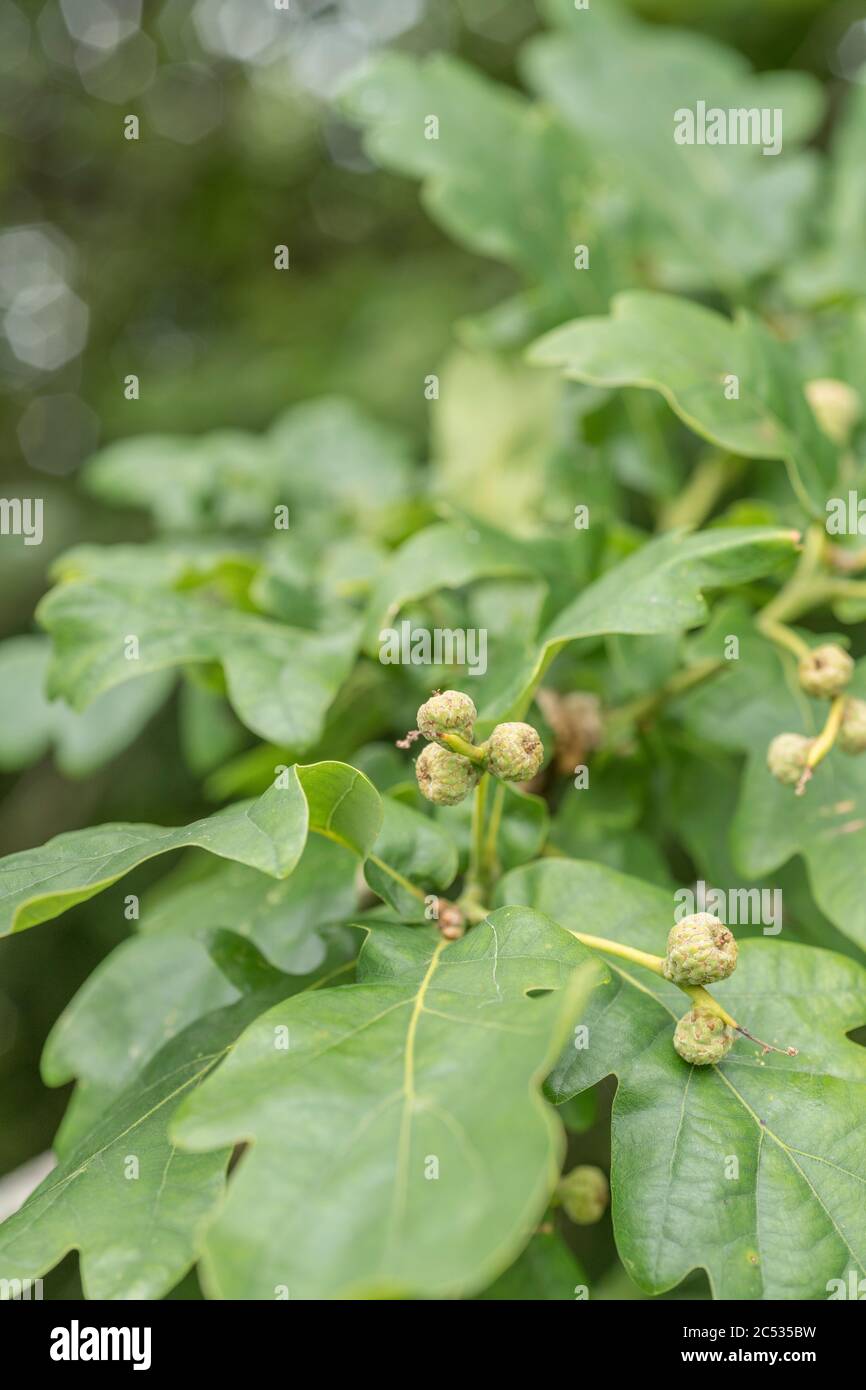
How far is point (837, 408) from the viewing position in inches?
49.4

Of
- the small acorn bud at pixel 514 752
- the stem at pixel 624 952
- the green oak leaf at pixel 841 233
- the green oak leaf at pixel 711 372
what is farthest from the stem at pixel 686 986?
the green oak leaf at pixel 841 233

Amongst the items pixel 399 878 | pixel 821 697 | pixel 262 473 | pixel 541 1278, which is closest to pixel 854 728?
pixel 821 697

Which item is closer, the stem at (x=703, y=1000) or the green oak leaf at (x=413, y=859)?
the stem at (x=703, y=1000)

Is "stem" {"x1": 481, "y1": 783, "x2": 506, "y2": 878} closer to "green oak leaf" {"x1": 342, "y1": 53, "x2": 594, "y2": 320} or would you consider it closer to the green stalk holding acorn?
the green stalk holding acorn

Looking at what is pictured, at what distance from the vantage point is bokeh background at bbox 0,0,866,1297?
107 inches

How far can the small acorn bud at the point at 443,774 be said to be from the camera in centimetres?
84

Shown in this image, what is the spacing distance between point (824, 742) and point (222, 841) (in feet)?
1.52

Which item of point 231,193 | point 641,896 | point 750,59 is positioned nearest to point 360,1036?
point 641,896

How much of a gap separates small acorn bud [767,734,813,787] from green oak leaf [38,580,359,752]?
372mm

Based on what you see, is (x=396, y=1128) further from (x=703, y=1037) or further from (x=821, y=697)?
(x=821, y=697)

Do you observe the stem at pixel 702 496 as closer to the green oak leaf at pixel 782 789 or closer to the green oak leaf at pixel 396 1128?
the green oak leaf at pixel 782 789

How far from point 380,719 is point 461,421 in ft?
1.92

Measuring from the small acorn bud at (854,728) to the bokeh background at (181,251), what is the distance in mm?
1747
